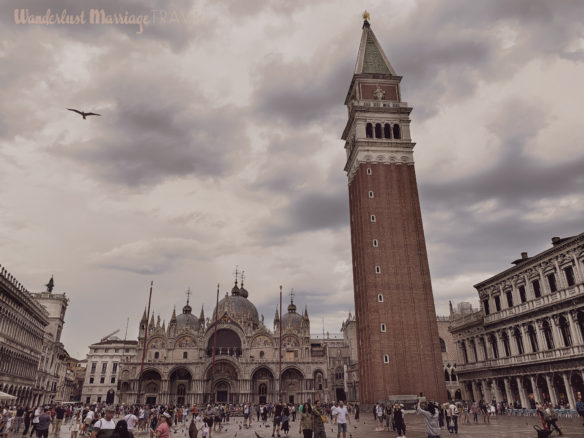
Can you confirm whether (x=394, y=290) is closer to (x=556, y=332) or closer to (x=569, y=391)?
(x=556, y=332)

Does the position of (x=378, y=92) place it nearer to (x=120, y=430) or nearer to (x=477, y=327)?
(x=477, y=327)

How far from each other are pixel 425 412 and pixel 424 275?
115ft

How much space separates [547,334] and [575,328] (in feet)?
13.1

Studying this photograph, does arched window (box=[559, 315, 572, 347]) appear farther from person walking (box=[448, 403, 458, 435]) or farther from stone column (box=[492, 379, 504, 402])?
person walking (box=[448, 403, 458, 435])

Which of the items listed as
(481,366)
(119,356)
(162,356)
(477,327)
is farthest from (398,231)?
(119,356)

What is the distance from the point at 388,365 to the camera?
138 feet

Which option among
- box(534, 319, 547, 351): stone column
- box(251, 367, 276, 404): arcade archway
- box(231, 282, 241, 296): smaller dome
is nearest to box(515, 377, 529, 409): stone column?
box(534, 319, 547, 351): stone column

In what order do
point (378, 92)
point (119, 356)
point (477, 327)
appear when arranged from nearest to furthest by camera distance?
point (477, 327) → point (378, 92) → point (119, 356)

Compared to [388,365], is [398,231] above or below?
above

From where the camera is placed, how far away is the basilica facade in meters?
63.8

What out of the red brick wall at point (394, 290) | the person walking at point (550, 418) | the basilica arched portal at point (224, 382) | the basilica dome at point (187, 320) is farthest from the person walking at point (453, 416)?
the basilica dome at point (187, 320)

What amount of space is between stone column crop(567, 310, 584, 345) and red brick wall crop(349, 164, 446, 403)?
1405cm

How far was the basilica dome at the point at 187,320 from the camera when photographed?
77875 mm

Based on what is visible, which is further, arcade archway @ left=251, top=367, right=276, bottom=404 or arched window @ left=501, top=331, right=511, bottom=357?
arcade archway @ left=251, top=367, right=276, bottom=404
